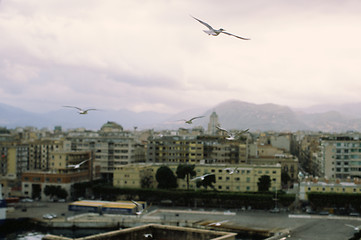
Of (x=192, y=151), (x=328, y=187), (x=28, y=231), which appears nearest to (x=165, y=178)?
(x=192, y=151)

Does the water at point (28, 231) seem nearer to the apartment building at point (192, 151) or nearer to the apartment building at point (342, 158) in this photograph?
the apartment building at point (192, 151)

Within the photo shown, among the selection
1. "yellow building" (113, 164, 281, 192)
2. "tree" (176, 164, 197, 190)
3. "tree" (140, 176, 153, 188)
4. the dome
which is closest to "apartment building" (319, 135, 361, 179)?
"yellow building" (113, 164, 281, 192)

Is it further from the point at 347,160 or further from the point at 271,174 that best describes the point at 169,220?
the point at 347,160

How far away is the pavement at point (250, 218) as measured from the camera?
48.0 m

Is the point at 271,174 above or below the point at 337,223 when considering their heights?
above

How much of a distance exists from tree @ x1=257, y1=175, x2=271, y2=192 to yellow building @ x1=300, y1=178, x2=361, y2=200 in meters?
4.69

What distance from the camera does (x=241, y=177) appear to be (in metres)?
67.4

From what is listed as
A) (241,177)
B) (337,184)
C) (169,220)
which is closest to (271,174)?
(241,177)

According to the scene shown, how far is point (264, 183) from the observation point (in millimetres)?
65250

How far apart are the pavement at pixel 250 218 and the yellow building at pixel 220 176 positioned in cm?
677

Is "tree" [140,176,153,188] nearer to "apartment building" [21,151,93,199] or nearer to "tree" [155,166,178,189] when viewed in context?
"tree" [155,166,178,189]

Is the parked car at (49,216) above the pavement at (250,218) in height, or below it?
below

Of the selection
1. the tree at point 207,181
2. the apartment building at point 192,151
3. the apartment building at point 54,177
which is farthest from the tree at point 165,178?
the apartment building at point 192,151

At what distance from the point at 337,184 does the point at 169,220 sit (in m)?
23.1
